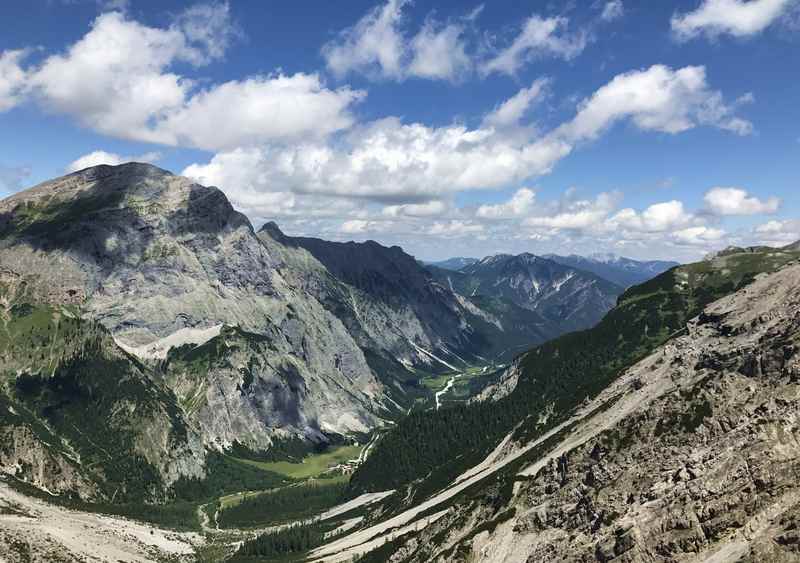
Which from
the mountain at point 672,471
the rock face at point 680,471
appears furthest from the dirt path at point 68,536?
the rock face at point 680,471

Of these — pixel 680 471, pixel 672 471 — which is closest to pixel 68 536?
pixel 672 471

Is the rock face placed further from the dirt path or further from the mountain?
the dirt path

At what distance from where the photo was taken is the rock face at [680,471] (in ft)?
226

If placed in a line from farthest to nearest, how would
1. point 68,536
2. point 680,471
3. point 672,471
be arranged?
point 68,536
point 672,471
point 680,471

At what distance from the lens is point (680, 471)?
79438 mm

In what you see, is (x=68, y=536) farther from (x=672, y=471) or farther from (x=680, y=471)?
(x=680, y=471)

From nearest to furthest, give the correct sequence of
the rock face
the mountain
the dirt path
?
the rock face → the mountain → the dirt path

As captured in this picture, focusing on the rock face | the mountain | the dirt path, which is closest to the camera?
the rock face

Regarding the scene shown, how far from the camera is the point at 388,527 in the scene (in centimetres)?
16438

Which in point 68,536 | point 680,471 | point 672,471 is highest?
point 680,471

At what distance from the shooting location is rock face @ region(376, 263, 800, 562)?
68875mm

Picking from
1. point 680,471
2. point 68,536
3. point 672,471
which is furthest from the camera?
point 68,536

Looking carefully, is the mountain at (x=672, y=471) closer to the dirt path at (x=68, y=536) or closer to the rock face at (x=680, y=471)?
the rock face at (x=680, y=471)

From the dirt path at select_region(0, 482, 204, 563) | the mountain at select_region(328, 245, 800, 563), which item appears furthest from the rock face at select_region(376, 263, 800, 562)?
the dirt path at select_region(0, 482, 204, 563)
